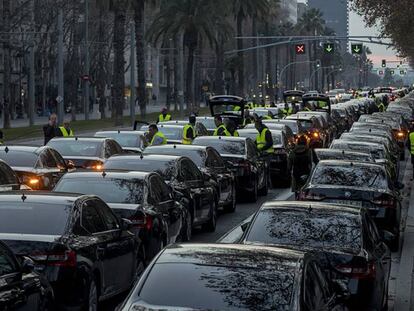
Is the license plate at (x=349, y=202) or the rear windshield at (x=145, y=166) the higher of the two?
the rear windshield at (x=145, y=166)

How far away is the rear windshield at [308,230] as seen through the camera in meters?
11.9

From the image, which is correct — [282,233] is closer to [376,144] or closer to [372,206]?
[372,206]

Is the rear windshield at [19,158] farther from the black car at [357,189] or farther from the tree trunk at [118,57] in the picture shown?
the tree trunk at [118,57]

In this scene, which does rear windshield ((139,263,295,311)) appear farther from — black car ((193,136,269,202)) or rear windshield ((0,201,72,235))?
black car ((193,136,269,202))

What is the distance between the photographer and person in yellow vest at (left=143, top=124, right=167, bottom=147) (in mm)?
27688

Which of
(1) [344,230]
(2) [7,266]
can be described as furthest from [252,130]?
(2) [7,266]

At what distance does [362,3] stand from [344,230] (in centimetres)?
3368

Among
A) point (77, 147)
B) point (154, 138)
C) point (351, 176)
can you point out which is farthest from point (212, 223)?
point (154, 138)

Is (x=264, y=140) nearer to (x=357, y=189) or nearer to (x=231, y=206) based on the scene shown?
(x=231, y=206)

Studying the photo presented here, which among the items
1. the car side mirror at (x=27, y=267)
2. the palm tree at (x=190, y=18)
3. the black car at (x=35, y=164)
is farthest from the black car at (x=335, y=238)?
the palm tree at (x=190, y=18)

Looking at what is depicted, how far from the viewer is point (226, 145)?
26922mm

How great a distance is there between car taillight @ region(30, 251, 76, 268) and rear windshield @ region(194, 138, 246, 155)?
15.6 m

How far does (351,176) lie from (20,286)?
31.8 ft

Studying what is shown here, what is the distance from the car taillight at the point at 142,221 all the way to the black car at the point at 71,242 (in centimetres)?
122
